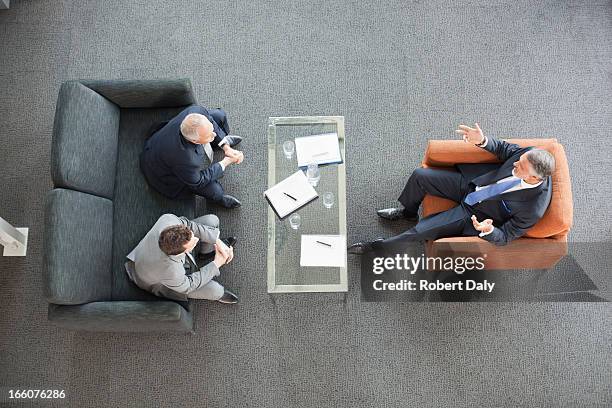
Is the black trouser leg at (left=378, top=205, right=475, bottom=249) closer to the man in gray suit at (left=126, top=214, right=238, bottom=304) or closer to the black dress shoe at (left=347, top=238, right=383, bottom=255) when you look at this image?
the black dress shoe at (left=347, top=238, right=383, bottom=255)

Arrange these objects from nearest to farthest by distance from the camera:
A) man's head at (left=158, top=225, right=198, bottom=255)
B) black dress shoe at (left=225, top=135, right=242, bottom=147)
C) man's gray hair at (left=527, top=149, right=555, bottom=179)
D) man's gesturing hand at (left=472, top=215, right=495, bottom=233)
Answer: man's head at (left=158, top=225, right=198, bottom=255) < man's gray hair at (left=527, top=149, right=555, bottom=179) < man's gesturing hand at (left=472, top=215, right=495, bottom=233) < black dress shoe at (left=225, top=135, right=242, bottom=147)

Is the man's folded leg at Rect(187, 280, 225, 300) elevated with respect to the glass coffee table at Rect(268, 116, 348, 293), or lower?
lower

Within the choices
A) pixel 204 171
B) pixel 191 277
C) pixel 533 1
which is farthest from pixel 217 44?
pixel 533 1

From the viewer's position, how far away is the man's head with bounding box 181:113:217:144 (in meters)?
2.92

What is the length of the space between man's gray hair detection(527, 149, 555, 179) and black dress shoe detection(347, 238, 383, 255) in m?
1.14

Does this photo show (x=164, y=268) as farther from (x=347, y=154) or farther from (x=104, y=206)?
(x=347, y=154)

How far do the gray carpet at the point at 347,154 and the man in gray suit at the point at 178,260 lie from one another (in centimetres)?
32

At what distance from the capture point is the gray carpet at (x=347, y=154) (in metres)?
3.40

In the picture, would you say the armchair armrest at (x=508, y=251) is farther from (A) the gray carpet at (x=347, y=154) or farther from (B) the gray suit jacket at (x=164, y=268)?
(B) the gray suit jacket at (x=164, y=268)

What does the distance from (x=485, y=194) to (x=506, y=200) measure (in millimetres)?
141

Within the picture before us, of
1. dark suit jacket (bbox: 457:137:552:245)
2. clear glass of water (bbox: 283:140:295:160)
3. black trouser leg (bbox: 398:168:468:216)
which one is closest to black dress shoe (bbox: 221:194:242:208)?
clear glass of water (bbox: 283:140:295:160)

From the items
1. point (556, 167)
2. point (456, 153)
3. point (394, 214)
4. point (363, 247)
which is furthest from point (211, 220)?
point (556, 167)

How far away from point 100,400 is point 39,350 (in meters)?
0.54

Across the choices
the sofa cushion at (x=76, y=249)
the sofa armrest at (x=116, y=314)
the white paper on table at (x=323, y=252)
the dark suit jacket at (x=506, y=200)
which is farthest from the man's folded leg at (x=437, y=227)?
the sofa cushion at (x=76, y=249)
